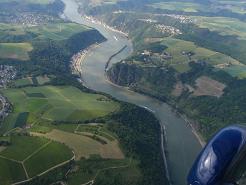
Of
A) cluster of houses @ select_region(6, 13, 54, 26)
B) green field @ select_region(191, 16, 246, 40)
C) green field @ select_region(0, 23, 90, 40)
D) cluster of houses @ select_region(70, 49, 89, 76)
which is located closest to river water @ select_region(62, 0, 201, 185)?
cluster of houses @ select_region(70, 49, 89, 76)

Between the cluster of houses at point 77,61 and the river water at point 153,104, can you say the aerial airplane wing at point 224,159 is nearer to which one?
the river water at point 153,104

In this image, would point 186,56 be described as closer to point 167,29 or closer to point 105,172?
point 167,29

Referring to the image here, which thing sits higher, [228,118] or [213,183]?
[213,183]

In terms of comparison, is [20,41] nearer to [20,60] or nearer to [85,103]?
[20,60]

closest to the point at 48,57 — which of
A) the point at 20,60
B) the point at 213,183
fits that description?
the point at 20,60

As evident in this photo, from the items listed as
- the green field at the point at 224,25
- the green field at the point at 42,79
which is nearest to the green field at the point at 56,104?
the green field at the point at 42,79

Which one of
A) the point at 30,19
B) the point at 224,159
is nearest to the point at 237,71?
the point at 30,19
